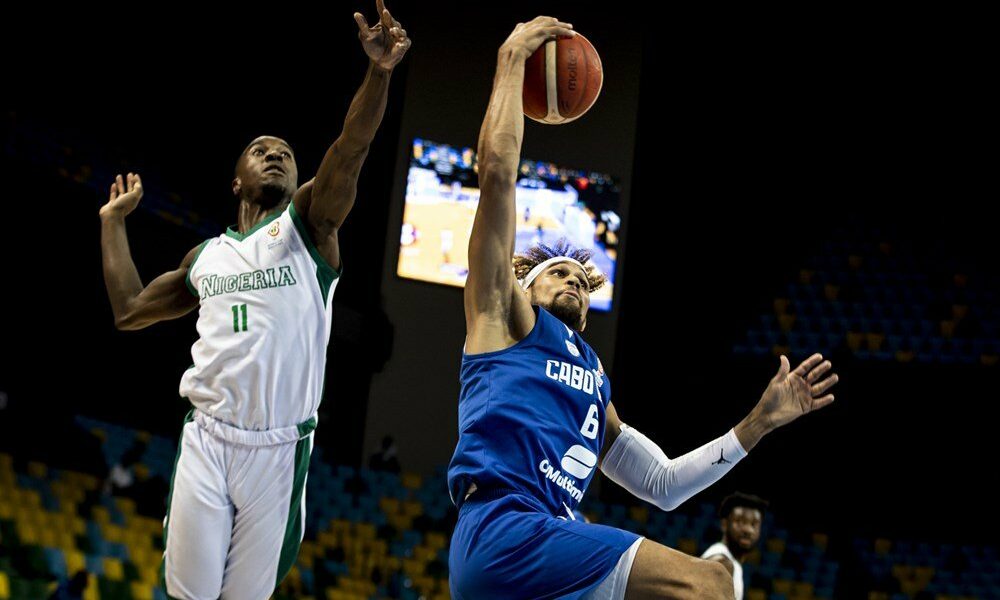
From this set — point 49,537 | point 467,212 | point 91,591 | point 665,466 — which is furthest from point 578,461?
point 467,212

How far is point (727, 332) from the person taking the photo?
517 inches

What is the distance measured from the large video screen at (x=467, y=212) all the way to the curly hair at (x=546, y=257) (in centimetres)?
933

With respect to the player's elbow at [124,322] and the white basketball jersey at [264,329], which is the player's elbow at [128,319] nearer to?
the player's elbow at [124,322]

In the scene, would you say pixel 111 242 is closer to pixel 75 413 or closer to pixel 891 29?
pixel 75 413

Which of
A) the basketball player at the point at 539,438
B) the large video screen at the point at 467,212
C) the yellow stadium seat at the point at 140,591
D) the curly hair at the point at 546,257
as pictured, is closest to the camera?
the basketball player at the point at 539,438

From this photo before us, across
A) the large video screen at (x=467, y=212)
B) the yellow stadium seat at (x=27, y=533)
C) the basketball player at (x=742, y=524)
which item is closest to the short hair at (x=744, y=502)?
the basketball player at (x=742, y=524)

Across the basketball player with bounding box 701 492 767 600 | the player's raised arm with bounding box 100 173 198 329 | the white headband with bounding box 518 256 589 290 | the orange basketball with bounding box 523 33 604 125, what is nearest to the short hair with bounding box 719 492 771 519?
the basketball player with bounding box 701 492 767 600

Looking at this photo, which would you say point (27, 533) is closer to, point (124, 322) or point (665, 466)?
point (124, 322)

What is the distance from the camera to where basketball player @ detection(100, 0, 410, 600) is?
3076 mm

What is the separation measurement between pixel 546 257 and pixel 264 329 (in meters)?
0.96

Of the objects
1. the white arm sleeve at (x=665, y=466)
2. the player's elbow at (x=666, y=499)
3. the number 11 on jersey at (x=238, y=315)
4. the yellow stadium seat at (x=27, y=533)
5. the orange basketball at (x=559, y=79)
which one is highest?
the orange basketball at (x=559, y=79)

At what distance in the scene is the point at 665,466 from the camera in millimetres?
3164

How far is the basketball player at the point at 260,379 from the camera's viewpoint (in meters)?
3.08

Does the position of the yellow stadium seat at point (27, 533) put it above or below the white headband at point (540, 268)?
below
